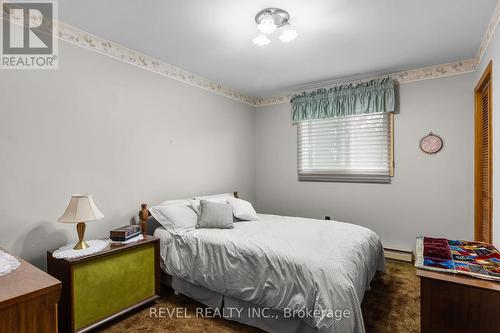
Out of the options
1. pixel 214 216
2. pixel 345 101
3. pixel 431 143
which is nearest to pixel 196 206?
pixel 214 216

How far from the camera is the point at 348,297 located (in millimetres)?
1708

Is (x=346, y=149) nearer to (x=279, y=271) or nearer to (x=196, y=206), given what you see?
(x=196, y=206)

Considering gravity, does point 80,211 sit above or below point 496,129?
below

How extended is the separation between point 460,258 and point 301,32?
7.35 feet

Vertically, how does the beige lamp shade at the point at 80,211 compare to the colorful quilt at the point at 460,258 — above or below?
above

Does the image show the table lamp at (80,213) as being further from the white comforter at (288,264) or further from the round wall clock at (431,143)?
the round wall clock at (431,143)

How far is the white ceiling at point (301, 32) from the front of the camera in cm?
208

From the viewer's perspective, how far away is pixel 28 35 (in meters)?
2.23

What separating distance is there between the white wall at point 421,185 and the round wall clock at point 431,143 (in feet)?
0.17

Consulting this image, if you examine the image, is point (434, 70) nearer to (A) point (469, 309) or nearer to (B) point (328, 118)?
(B) point (328, 118)

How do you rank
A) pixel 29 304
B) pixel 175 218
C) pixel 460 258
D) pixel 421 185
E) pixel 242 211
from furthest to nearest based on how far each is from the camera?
pixel 421 185 < pixel 242 211 < pixel 175 218 < pixel 460 258 < pixel 29 304

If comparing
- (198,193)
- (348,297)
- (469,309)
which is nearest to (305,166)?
(198,193)

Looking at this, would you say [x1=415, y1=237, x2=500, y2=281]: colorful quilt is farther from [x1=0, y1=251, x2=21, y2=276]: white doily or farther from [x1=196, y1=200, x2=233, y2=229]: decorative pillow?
[x1=0, y1=251, x2=21, y2=276]: white doily

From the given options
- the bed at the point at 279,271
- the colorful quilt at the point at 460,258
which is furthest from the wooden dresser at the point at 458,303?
the bed at the point at 279,271
